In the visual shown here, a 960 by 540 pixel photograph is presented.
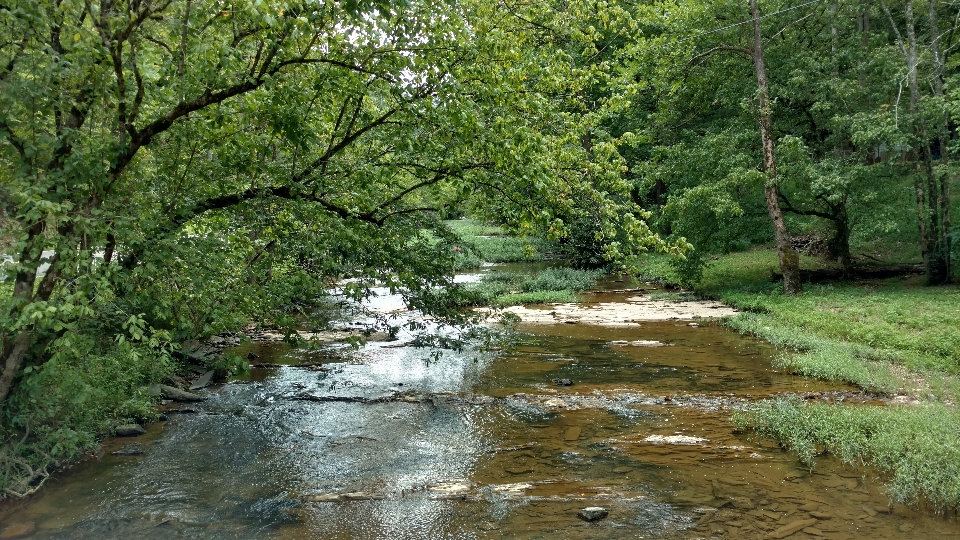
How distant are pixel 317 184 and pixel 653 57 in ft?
51.2

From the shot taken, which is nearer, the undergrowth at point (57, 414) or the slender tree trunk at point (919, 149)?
the undergrowth at point (57, 414)

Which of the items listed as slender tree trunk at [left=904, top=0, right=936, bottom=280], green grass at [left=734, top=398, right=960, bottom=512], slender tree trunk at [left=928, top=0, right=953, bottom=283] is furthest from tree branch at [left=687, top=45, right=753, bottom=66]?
green grass at [left=734, top=398, right=960, bottom=512]

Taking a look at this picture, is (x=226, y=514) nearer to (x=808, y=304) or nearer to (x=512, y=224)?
(x=512, y=224)

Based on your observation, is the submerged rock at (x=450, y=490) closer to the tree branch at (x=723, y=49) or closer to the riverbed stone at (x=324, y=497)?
the riverbed stone at (x=324, y=497)

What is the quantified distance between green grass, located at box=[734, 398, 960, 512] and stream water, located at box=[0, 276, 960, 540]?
256 millimetres

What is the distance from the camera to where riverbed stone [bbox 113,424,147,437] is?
28.9 feet

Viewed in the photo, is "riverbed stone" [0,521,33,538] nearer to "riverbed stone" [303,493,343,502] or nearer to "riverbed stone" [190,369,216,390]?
"riverbed stone" [303,493,343,502]

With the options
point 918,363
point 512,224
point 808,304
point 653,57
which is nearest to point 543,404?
point 512,224

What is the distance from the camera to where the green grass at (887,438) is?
6422 millimetres

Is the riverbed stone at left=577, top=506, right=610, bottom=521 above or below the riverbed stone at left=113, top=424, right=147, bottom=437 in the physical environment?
below

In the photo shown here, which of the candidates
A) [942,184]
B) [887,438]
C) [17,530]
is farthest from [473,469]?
[942,184]

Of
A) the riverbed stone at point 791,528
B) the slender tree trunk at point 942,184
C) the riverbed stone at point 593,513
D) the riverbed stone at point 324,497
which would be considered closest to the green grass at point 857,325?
the slender tree trunk at point 942,184

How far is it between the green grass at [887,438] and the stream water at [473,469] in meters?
0.26

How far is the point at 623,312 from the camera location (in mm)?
18203
